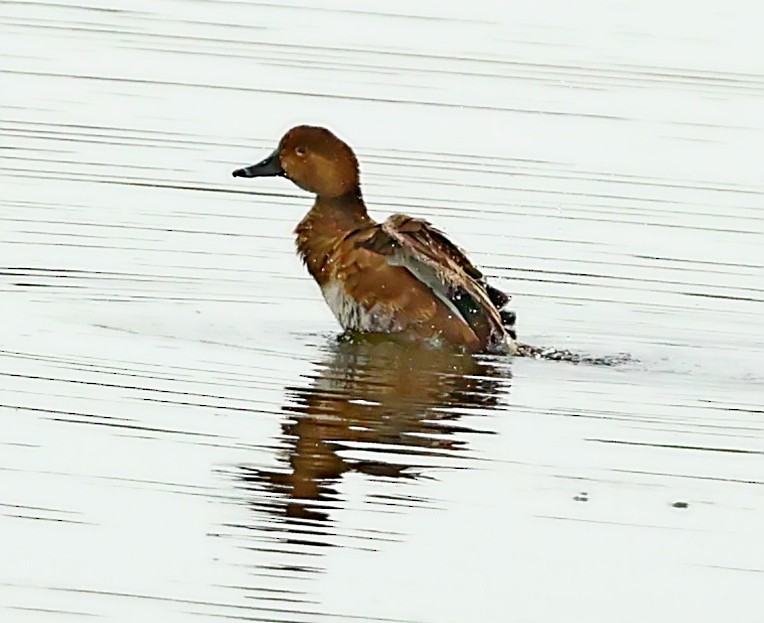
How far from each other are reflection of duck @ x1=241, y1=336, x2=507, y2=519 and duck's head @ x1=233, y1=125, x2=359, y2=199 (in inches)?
35.3

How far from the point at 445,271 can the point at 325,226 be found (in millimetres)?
826

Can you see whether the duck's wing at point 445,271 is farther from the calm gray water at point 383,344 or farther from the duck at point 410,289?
the calm gray water at point 383,344

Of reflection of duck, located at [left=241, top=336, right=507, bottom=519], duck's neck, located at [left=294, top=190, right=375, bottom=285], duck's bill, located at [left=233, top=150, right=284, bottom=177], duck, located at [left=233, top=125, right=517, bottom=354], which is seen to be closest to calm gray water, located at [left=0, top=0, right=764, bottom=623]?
reflection of duck, located at [left=241, top=336, right=507, bottom=519]

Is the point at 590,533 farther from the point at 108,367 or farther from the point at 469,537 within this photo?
the point at 108,367

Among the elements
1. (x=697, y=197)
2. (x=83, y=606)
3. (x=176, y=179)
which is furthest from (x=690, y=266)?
(x=83, y=606)

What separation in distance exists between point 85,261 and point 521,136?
4.59 metres

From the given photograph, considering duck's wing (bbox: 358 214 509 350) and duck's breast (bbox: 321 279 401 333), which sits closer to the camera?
duck's wing (bbox: 358 214 509 350)

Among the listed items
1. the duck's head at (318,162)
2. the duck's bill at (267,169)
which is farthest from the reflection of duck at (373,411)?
the duck's bill at (267,169)

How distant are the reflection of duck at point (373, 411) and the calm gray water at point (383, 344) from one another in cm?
2

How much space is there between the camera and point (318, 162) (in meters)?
12.2

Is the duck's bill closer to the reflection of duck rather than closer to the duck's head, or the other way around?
the duck's head

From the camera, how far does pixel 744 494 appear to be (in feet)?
29.0

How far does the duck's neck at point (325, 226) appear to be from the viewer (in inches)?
466

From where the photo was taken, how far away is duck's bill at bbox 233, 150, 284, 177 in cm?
1232
